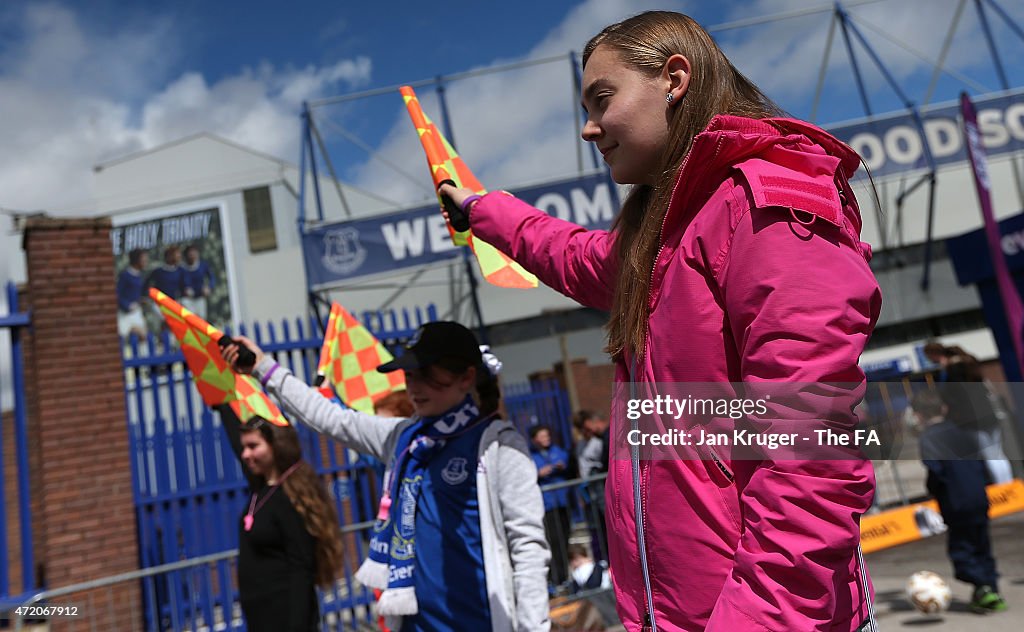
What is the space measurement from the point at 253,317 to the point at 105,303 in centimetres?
2006

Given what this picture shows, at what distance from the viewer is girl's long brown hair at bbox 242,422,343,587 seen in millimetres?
4297

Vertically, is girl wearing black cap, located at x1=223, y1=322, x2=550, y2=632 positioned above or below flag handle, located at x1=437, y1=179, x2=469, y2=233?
below

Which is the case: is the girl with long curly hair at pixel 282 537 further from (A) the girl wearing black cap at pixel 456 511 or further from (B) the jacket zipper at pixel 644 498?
(B) the jacket zipper at pixel 644 498

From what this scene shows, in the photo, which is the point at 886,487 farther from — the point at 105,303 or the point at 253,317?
the point at 253,317

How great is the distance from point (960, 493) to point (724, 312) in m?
5.66

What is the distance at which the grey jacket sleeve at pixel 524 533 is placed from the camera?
8.84 feet

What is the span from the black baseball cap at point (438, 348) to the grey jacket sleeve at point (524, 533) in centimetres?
Answer: 36

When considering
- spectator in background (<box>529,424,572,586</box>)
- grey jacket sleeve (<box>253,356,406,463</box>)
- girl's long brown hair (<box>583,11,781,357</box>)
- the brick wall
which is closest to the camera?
girl's long brown hair (<box>583,11,781,357</box>)

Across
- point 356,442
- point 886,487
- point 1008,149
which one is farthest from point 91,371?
point 1008,149

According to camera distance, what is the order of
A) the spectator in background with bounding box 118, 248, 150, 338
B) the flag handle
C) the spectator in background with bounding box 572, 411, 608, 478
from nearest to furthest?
the flag handle, the spectator in background with bounding box 572, 411, 608, 478, the spectator in background with bounding box 118, 248, 150, 338

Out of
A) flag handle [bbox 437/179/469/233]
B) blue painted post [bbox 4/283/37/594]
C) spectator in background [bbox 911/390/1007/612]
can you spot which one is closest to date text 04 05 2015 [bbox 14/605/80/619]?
blue painted post [bbox 4/283/37/594]

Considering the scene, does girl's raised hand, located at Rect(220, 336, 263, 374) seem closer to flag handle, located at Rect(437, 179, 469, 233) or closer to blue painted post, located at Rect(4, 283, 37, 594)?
flag handle, located at Rect(437, 179, 469, 233)

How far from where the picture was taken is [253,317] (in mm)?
26516

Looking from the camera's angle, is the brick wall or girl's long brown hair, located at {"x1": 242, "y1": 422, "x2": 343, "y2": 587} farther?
the brick wall
